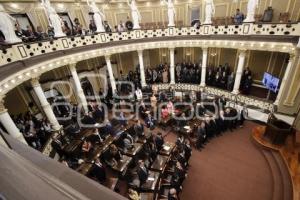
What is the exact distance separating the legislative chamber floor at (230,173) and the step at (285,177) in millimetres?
136

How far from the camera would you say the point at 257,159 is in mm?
8641

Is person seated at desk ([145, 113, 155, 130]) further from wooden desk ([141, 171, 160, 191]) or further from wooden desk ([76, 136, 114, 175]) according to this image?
wooden desk ([141, 171, 160, 191])

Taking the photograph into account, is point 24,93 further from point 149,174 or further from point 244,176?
point 244,176

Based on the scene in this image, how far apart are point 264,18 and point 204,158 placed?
11.5 meters

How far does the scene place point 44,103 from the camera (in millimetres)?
10375

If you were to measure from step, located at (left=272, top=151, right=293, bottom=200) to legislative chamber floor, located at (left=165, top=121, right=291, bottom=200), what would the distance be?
5.4 inches

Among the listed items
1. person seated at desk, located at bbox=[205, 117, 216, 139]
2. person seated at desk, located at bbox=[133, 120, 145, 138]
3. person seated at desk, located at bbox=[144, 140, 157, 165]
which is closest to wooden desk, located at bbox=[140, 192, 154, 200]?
person seated at desk, located at bbox=[144, 140, 157, 165]

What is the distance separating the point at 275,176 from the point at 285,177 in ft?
1.40

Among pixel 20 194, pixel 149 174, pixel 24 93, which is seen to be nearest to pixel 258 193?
pixel 149 174

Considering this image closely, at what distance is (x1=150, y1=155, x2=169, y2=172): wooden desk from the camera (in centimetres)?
747

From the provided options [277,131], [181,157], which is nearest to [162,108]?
[181,157]

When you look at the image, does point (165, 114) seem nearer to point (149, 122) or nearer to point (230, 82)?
point (149, 122)

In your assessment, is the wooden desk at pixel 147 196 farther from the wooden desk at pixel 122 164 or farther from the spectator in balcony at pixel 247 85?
the spectator in balcony at pixel 247 85

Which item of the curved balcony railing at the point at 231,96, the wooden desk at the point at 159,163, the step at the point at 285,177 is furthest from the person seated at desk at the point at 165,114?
the step at the point at 285,177
